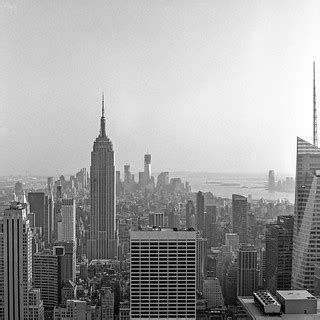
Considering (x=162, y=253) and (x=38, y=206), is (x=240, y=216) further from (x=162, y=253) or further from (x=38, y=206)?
(x=38, y=206)

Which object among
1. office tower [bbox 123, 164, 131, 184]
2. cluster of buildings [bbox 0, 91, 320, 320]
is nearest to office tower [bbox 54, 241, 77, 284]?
cluster of buildings [bbox 0, 91, 320, 320]

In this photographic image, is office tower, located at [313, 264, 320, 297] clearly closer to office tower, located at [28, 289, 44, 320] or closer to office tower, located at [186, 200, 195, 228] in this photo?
office tower, located at [186, 200, 195, 228]

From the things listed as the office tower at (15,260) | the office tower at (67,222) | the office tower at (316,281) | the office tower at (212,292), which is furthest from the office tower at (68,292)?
the office tower at (316,281)

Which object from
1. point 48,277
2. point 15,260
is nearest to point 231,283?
point 48,277

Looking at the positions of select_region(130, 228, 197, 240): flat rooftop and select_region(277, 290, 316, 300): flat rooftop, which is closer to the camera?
select_region(277, 290, 316, 300): flat rooftop

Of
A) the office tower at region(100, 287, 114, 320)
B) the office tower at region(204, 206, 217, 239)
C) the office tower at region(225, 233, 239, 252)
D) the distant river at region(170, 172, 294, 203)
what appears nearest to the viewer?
the distant river at region(170, 172, 294, 203)

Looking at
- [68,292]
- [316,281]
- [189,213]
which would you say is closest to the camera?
[316,281]
